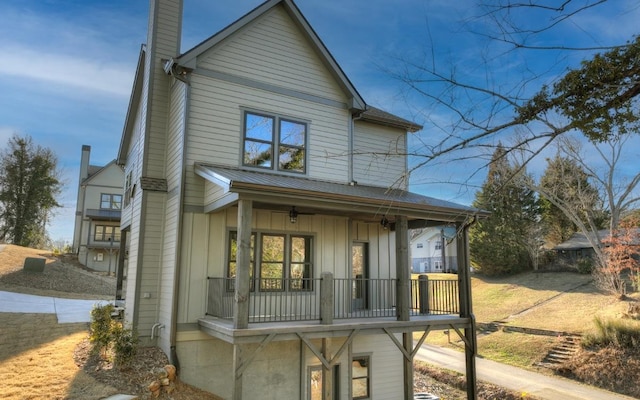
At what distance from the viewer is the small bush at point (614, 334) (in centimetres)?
1727

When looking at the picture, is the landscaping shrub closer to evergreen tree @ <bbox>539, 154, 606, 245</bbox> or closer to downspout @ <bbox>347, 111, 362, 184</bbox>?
downspout @ <bbox>347, 111, 362, 184</bbox>

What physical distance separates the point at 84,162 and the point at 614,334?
41313mm

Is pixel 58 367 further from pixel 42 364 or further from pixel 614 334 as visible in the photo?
pixel 614 334

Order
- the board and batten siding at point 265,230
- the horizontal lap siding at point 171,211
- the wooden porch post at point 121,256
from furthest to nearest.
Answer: the wooden porch post at point 121,256
the horizontal lap siding at point 171,211
the board and batten siding at point 265,230

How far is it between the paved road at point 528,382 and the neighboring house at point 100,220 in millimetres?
26924

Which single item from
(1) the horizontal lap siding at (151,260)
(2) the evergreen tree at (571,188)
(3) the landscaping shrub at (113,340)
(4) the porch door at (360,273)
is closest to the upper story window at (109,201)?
(1) the horizontal lap siding at (151,260)

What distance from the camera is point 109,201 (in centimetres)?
3566

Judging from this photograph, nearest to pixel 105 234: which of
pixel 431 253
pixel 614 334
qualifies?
pixel 431 253

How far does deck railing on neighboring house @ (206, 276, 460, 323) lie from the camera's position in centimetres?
964

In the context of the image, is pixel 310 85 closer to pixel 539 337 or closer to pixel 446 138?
pixel 446 138

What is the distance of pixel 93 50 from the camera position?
51.8 ft

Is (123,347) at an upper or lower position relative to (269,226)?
lower

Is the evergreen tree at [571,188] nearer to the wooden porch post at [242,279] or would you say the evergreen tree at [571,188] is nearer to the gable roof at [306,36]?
the gable roof at [306,36]

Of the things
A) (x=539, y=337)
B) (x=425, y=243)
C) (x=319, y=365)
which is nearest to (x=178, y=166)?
(x=319, y=365)
